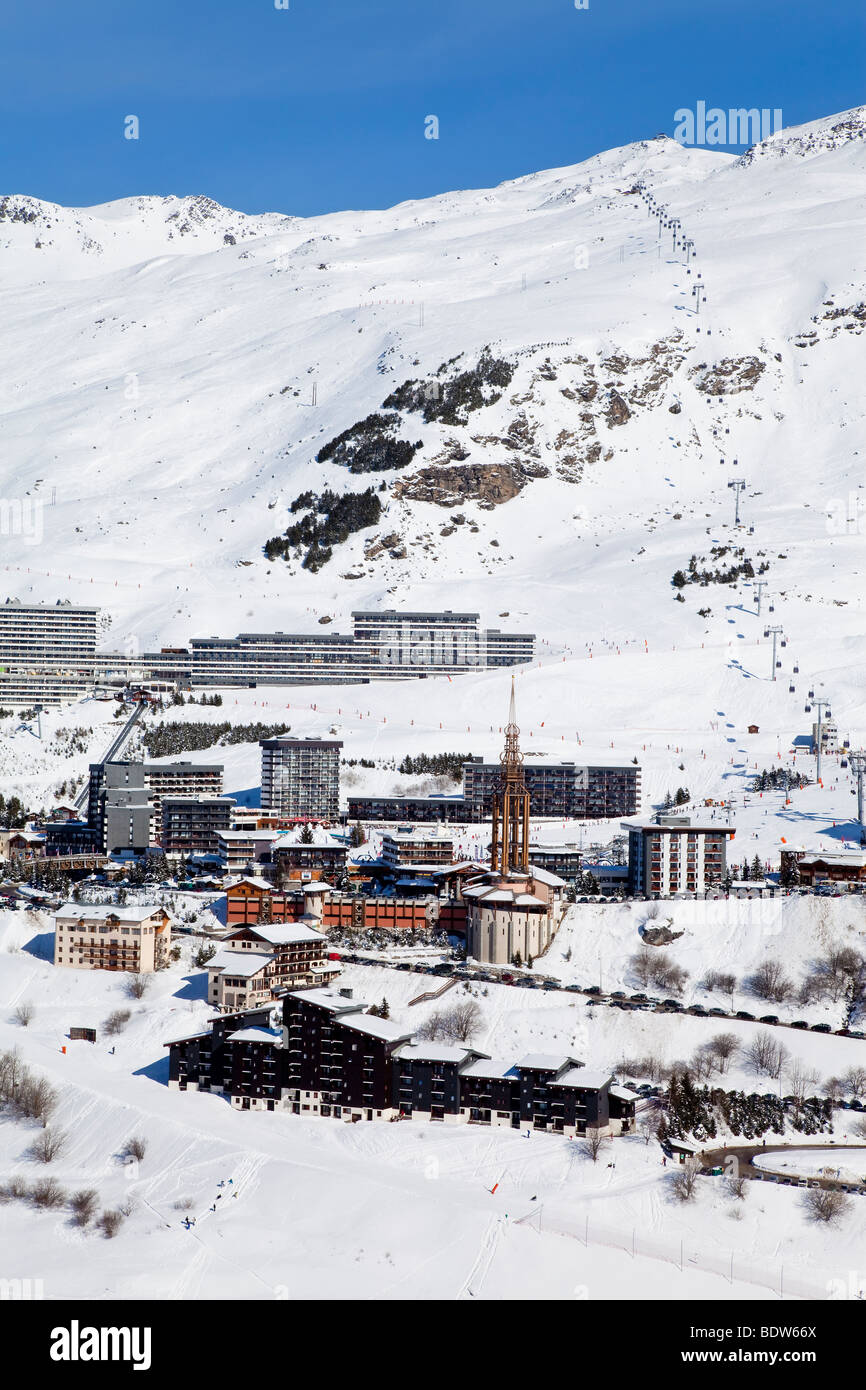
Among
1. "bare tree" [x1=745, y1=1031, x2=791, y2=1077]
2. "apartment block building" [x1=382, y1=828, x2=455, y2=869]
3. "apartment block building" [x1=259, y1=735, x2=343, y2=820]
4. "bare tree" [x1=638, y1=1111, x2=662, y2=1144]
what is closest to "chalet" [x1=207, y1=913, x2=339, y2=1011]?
"apartment block building" [x1=382, y1=828, x2=455, y2=869]

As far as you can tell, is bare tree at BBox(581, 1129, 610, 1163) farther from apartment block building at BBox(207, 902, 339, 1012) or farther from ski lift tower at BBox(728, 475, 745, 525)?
ski lift tower at BBox(728, 475, 745, 525)

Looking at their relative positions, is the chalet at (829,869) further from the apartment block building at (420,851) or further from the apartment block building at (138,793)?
the apartment block building at (138,793)

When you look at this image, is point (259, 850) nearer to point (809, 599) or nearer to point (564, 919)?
point (564, 919)

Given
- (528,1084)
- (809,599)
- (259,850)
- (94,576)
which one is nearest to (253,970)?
(528,1084)

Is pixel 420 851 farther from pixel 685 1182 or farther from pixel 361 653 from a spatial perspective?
pixel 361 653

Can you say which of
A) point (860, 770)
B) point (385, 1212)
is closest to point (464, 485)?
point (860, 770)

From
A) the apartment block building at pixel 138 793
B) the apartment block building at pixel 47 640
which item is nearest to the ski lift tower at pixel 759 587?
the apartment block building at pixel 47 640
